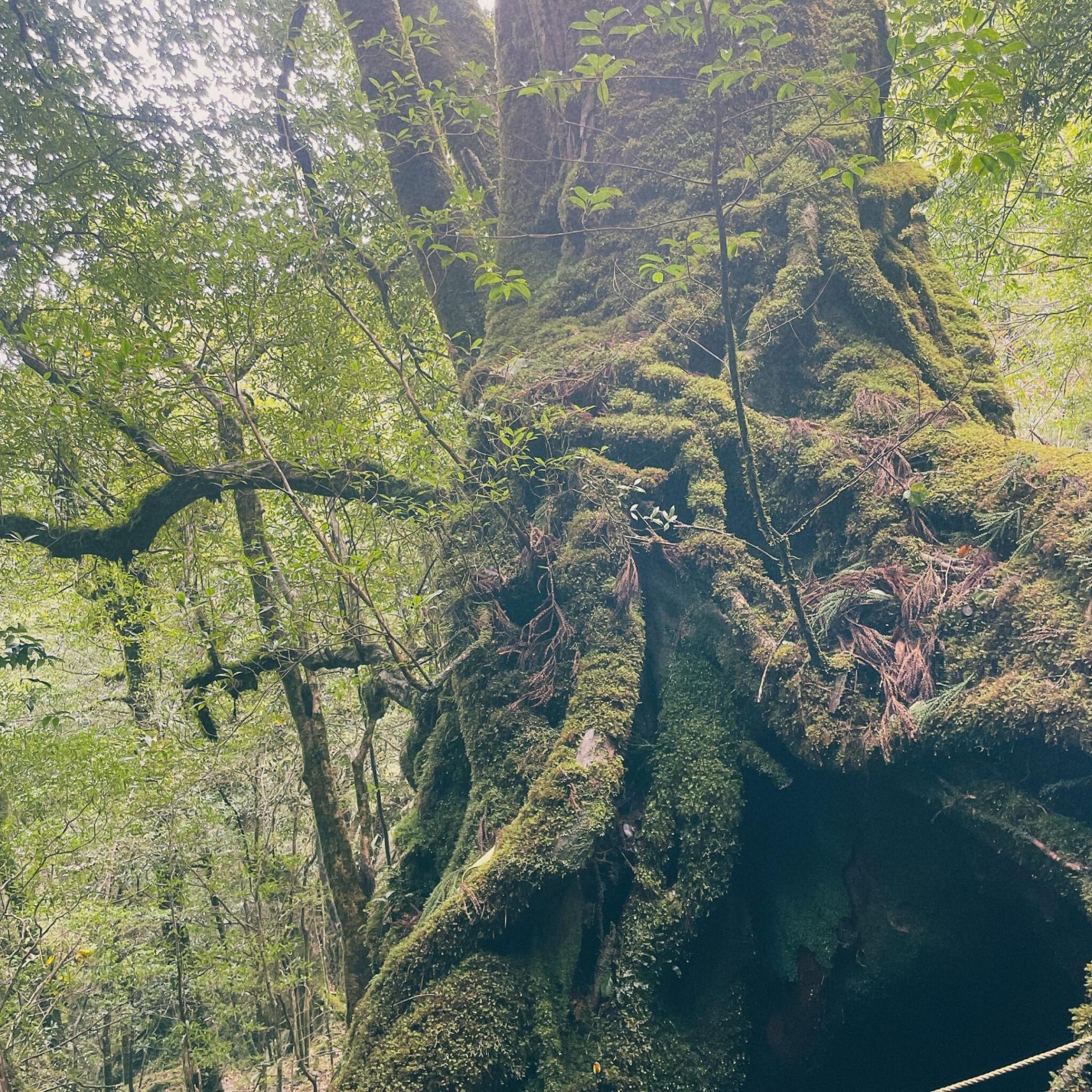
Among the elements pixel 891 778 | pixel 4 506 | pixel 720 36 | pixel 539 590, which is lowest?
pixel 891 778

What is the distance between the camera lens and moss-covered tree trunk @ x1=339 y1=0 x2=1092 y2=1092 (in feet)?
9.48

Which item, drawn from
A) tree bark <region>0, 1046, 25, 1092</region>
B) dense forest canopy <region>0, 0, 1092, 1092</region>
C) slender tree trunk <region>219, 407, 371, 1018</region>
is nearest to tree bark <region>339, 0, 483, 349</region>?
dense forest canopy <region>0, 0, 1092, 1092</region>

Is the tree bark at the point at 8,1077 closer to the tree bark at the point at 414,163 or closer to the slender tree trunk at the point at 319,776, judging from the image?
the slender tree trunk at the point at 319,776

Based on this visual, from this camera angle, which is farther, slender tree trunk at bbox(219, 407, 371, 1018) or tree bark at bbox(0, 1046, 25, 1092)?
tree bark at bbox(0, 1046, 25, 1092)

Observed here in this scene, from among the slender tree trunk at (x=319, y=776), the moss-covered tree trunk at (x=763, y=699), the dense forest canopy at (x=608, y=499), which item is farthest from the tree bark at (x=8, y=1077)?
the moss-covered tree trunk at (x=763, y=699)

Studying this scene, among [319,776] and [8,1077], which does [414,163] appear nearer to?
[319,776]

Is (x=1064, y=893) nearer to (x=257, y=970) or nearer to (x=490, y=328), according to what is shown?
(x=490, y=328)

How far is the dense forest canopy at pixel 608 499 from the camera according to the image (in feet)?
9.71

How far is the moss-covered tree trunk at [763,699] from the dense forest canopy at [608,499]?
0.08 ft

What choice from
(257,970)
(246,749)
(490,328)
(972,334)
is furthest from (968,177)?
(257,970)

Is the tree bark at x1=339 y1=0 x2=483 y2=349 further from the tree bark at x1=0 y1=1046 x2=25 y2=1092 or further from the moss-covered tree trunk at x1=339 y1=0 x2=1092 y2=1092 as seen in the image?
the tree bark at x1=0 y1=1046 x2=25 y2=1092

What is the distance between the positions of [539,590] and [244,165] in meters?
6.48

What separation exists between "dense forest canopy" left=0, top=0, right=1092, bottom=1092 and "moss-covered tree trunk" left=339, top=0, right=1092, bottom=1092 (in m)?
0.03

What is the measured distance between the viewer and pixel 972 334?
4828 mm
